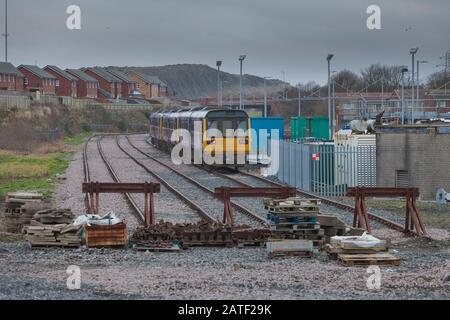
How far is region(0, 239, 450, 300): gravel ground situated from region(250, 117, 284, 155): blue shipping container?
25.7m

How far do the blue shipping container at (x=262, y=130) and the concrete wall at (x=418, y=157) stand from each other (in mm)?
11596

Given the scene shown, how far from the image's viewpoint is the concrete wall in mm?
27766

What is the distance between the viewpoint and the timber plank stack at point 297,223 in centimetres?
1667

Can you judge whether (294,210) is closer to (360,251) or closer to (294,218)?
(294,218)

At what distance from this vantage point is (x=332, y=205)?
24625 millimetres

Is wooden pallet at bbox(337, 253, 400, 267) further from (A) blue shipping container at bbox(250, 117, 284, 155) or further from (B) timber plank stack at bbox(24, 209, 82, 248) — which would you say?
(A) blue shipping container at bbox(250, 117, 284, 155)

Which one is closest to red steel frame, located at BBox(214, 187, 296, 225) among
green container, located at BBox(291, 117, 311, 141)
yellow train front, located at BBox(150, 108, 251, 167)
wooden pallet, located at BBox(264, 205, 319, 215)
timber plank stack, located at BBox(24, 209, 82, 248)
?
wooden pallet, located at BBox(264, 205, 319, 215)

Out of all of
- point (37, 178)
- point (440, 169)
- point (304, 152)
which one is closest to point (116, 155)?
point (37, 178)

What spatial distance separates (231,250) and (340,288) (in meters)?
4.56

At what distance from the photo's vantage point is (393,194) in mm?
A: 19344

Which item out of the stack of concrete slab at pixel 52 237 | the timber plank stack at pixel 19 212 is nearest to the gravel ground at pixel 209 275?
the stack of concrete slab at pixel 52 237

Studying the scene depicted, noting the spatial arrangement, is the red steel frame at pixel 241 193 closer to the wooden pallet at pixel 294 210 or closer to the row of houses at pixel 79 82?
the wooden pallet at pixel 294 210
